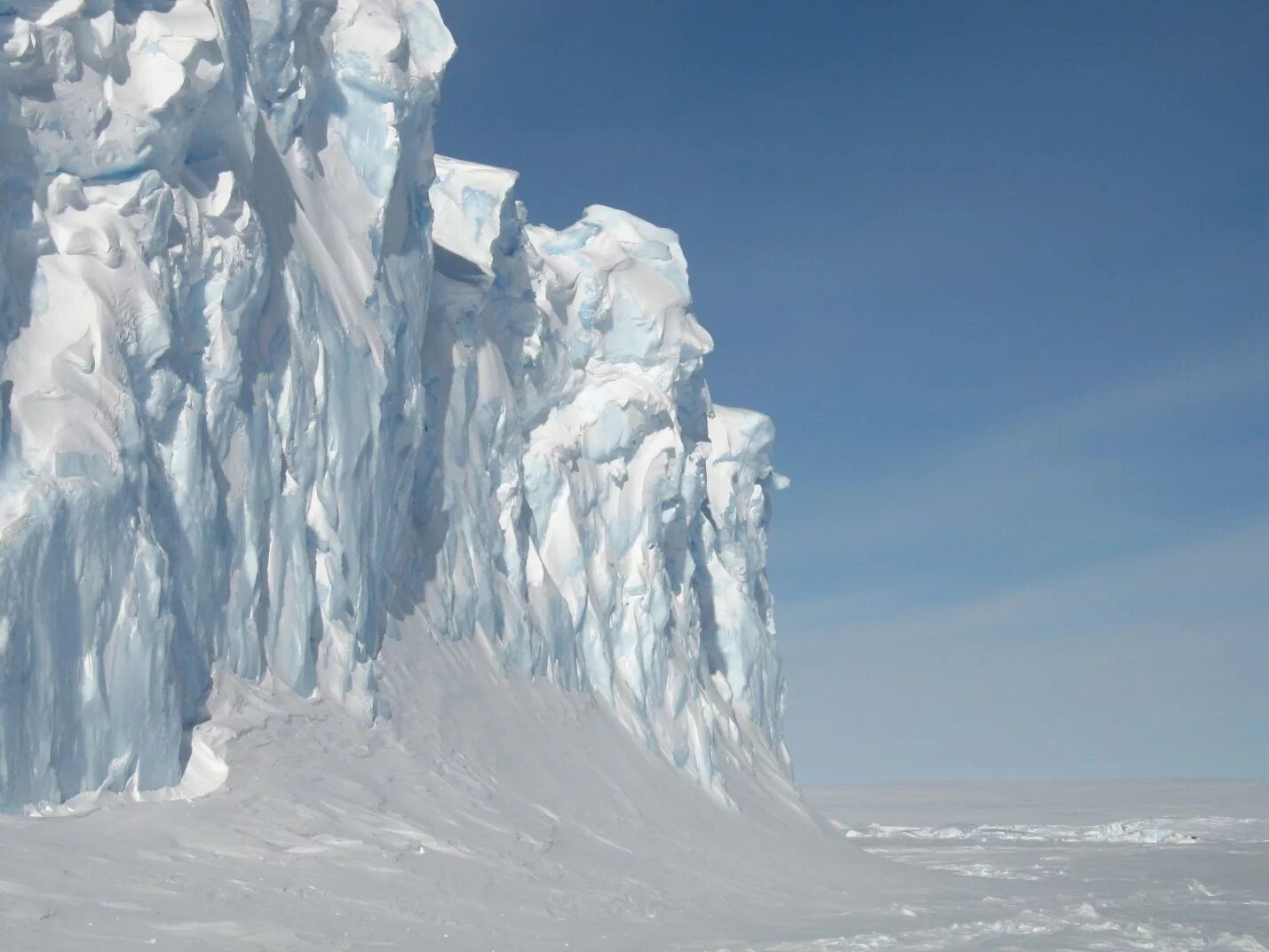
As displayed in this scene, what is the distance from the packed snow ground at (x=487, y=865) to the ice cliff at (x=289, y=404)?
682 mm

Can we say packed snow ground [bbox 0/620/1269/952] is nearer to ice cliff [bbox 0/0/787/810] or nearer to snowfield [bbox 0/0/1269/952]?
snowfield [bbox 0/0/1269/952]

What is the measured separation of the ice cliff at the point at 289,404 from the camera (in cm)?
1112

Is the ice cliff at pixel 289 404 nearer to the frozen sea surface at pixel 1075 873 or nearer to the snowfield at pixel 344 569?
the snowfield at pixel 344 569

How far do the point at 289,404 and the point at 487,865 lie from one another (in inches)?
212

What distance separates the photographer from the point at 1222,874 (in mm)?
23594

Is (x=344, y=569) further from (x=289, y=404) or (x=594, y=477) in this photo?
(x=594, y=477)

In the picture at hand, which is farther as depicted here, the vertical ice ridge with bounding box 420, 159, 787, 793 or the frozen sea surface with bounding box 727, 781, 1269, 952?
the vertical ice ridge with bounding box 420, 159, 787, 793

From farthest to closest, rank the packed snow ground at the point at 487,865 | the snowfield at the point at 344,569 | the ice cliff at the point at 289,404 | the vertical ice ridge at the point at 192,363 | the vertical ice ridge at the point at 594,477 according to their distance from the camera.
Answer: the vertical ice ridge at the point at 594,477, the ice cliff at the point at 289,404, the vertical ice ridge at the point at 192,363, the snowfield at the point at 344,569, the packed snow ground at the point at 487,865

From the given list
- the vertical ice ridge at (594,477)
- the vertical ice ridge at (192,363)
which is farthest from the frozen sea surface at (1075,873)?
the vertical ice ridge at (192,363)

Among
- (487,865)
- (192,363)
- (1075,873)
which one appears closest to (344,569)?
(192,363)

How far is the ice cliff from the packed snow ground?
68cm

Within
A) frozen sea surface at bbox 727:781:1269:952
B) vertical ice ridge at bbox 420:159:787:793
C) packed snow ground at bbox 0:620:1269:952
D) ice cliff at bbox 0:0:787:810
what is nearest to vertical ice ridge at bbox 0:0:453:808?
ice cliff at bbox 0:0:787:810

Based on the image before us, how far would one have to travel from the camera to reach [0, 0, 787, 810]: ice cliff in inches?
438

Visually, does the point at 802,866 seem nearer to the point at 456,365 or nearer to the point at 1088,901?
the point at 1088,901
